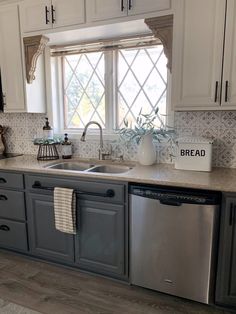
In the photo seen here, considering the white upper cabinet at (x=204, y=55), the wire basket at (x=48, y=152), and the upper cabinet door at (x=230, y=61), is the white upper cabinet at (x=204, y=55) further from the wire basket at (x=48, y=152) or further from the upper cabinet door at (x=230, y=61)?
the wire basket at (x=48, y=152)

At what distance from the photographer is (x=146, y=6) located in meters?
1.89

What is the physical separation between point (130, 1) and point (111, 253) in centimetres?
197

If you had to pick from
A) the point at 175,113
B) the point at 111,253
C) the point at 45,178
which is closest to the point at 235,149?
the point at 175,113

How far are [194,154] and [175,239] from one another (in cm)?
67

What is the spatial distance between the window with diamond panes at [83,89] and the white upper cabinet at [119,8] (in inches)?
20.2

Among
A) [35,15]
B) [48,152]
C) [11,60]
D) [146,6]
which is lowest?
[48,152]

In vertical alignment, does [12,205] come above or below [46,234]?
above

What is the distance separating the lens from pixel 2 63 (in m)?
2.57

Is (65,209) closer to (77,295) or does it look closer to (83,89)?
(77,295)

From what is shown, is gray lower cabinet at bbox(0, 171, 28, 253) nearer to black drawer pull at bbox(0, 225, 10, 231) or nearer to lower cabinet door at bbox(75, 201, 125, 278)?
black drawer pull at bbox(0, 225, 10, 231)

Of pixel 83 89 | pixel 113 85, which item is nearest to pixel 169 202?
pixel 113 85

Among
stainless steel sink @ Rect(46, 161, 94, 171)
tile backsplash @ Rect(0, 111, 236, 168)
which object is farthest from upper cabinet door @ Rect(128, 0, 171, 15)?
stainless steel sink @ Rect(46, 161, 94, 171)

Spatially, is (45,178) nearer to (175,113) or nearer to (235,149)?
(175,113)

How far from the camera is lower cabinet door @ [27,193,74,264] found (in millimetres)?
2172
